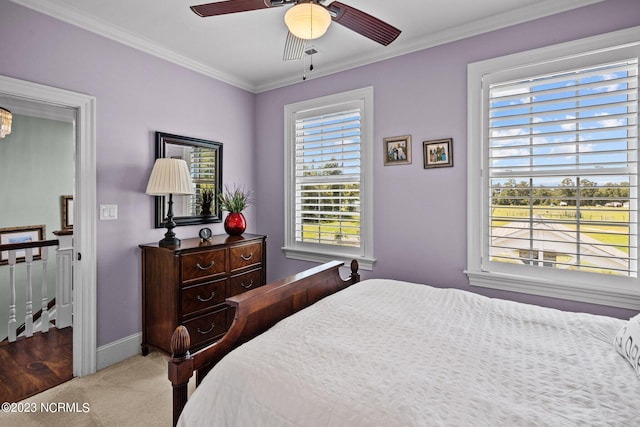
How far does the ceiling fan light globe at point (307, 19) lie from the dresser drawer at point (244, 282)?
7.13ft

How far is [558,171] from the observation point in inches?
89.7

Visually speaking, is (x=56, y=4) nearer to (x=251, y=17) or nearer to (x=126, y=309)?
(x=251, y=17)

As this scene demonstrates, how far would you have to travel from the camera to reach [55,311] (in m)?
3.61

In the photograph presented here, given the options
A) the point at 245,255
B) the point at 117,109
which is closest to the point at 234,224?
the point at 245,255

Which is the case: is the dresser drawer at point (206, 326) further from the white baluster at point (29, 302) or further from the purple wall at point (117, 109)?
the white baluster at point (29, 302)

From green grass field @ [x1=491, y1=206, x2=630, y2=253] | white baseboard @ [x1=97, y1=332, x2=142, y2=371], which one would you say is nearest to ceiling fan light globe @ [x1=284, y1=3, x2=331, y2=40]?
green grass field @ [x1=491, y1=206, x2=630, y2=253]

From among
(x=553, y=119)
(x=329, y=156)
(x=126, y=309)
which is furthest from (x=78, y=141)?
(x=553, y=119)

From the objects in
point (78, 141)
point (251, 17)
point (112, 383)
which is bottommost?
point (112, 383)

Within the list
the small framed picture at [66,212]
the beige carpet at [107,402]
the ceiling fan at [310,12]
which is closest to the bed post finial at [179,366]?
the beige carpet at [107,402]

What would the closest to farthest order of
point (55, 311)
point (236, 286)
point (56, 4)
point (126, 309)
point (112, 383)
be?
point (56, 4) < point (112, 383) < point (126, 309) < point (236, 286) < point (55, 311)

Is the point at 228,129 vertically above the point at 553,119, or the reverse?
the point at 228,129

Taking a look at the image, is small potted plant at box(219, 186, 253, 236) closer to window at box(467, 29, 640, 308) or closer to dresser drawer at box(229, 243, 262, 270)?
dresser drawer at box(229, 243, 262, 270)

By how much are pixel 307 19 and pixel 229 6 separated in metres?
0.43

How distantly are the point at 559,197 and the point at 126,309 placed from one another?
137 inches
